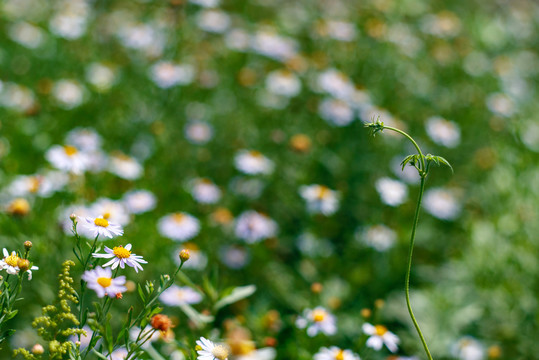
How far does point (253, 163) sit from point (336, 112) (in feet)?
1.74

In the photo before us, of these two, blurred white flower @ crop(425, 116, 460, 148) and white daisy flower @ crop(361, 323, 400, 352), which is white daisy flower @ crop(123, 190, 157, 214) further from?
blurred white flower @ crop(425, 116, 460, 148)

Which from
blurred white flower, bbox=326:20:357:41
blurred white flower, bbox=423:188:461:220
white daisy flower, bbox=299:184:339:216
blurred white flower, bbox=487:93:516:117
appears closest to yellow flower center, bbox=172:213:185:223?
white daisy flower, bbox=299:184:339:216

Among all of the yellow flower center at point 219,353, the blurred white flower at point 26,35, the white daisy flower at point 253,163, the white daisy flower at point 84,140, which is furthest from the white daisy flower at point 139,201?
the blurred white flower at point 26,35

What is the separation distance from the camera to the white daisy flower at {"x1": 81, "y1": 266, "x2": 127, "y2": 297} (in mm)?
960

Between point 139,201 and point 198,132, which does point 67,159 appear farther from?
point 198,132

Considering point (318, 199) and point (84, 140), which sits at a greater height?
point (84, 140)

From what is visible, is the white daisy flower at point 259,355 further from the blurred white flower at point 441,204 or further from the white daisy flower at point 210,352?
the blurred white flower at point 441,204

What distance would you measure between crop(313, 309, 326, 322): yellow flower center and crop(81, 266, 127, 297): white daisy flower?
660 millimetres

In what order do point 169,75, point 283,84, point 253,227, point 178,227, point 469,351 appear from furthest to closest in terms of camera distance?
point 283,84, point 169,75, point 253,227, point 178,227, point 469,351

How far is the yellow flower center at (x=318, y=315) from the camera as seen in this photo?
150cm

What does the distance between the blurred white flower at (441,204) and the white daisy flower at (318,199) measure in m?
0.58

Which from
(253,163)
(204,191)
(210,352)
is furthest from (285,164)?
(210,352)

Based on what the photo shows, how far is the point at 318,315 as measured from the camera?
59.5 inches

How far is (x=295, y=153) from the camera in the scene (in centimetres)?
254
